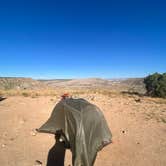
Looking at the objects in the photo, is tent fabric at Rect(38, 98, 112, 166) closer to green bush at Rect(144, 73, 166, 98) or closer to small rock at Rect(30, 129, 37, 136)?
small rock at Rect(30, 129, 37, 136)

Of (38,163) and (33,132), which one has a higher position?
(33,132)

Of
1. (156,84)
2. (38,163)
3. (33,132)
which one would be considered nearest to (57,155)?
(38,163)

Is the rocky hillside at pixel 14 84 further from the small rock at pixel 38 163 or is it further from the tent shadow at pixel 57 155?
the small rock at pixel 38 163

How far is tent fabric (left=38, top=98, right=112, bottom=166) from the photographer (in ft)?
19.2

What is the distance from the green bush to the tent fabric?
2580cm

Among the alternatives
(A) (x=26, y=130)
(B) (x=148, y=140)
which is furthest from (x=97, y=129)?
(A) (x=26, y=130)

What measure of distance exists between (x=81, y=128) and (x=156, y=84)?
2798 centimetres

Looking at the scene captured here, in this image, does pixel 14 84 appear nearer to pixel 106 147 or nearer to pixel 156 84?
pixel 156 84

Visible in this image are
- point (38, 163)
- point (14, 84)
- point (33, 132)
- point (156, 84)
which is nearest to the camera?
point (38, 163)

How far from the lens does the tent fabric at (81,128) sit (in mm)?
5852

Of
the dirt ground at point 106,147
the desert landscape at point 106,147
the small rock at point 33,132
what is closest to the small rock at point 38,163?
the desert landscape at point 106,147

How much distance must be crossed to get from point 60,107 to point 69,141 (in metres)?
1.56

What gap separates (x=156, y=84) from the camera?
31.5 metres

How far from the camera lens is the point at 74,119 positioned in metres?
6.63
